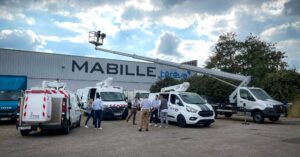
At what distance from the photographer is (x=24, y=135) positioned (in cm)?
1255

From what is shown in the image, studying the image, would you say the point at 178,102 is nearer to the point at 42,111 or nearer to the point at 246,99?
the point at 246,99

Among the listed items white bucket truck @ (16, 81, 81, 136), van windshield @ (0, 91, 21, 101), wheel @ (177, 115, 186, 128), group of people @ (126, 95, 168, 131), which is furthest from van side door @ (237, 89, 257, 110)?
van windshield @ (0, 91, 21, 101)

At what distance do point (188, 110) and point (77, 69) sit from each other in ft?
108

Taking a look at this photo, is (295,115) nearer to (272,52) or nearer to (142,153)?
(272,52)

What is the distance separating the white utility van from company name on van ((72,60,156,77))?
30.9m

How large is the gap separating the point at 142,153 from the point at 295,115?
19.0 metres

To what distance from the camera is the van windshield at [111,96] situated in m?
20.8

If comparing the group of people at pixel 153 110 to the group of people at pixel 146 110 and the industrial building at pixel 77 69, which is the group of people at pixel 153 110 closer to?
the group of people at pixel 146 110

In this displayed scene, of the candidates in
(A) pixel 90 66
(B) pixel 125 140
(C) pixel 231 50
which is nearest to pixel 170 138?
(B) pixel 125 140

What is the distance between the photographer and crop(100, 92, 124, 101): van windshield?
68.3 feet

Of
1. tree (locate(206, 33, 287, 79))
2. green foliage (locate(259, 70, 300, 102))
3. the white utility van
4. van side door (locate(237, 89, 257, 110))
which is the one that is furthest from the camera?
tree (locate(206, 33, 287, 79))

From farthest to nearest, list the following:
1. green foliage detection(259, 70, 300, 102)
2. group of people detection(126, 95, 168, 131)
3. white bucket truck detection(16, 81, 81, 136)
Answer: green foliage detection(259, 70, 300, 102) → group of people detection(126, 95, 168, 131) → white bucket truck detection(16, 81, 81, 136)

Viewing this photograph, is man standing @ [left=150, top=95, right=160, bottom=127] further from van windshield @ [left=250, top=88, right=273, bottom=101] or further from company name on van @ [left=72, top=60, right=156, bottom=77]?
company name on van @ [left=72, top=60, right=156, bottom=77]

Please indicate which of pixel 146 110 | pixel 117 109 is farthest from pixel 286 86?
pixel 146 110
